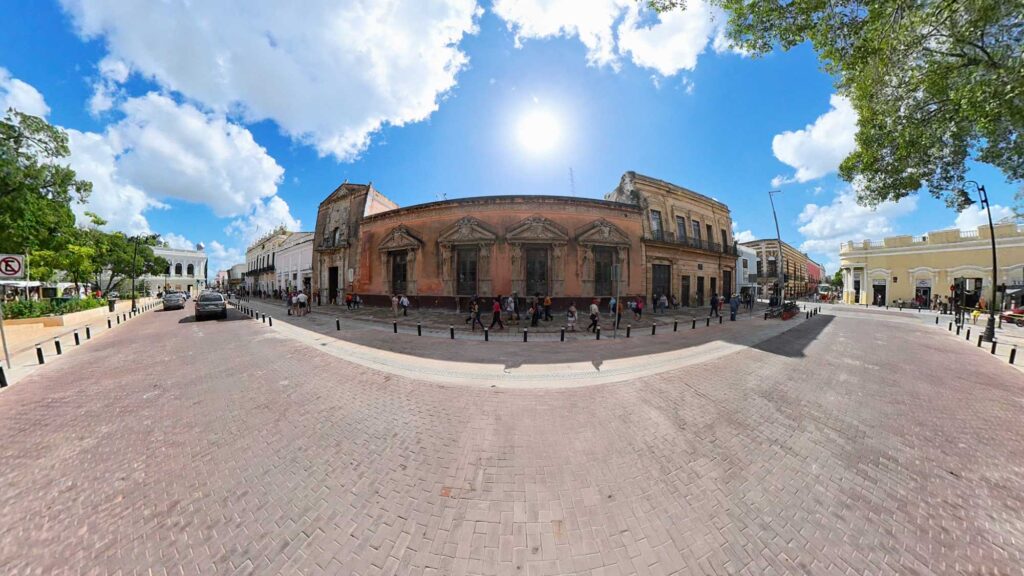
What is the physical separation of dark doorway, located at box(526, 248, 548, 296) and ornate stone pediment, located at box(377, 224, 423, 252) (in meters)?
7.02

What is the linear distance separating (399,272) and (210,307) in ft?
32.3

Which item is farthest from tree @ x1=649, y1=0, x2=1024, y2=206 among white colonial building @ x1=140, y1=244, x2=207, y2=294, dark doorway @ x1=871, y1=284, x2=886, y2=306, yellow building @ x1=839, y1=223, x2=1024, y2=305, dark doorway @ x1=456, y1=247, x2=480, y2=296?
white colonial building @ x1=140, y1=244, x2=207, y2=294

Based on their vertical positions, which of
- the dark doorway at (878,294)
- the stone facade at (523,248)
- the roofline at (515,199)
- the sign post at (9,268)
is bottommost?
the dark doorway at (878,294)

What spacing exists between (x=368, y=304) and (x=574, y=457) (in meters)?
→ 21.2

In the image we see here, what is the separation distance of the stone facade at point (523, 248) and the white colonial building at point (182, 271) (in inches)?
2560

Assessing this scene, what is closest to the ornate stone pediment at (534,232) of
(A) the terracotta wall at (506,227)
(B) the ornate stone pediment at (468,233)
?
(A) the terracotta wall at (506,227)

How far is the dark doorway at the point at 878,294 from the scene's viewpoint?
1206 inches

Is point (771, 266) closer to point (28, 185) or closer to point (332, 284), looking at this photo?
point (332, 284)

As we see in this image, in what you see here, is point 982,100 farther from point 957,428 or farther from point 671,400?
point 671,400

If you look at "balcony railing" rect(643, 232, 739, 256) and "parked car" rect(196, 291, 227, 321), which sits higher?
"balcony railing" rect(643, 232, 739, 256)

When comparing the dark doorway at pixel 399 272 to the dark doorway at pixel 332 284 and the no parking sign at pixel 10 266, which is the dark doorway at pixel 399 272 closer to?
the dark doorway at pixel 332 284

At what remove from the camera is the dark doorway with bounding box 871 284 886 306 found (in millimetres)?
30644

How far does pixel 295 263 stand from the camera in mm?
33000

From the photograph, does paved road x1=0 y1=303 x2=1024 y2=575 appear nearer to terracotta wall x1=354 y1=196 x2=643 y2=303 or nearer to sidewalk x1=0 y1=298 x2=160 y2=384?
sidewalk x1=0 y1=298 x2=160 y2=384
